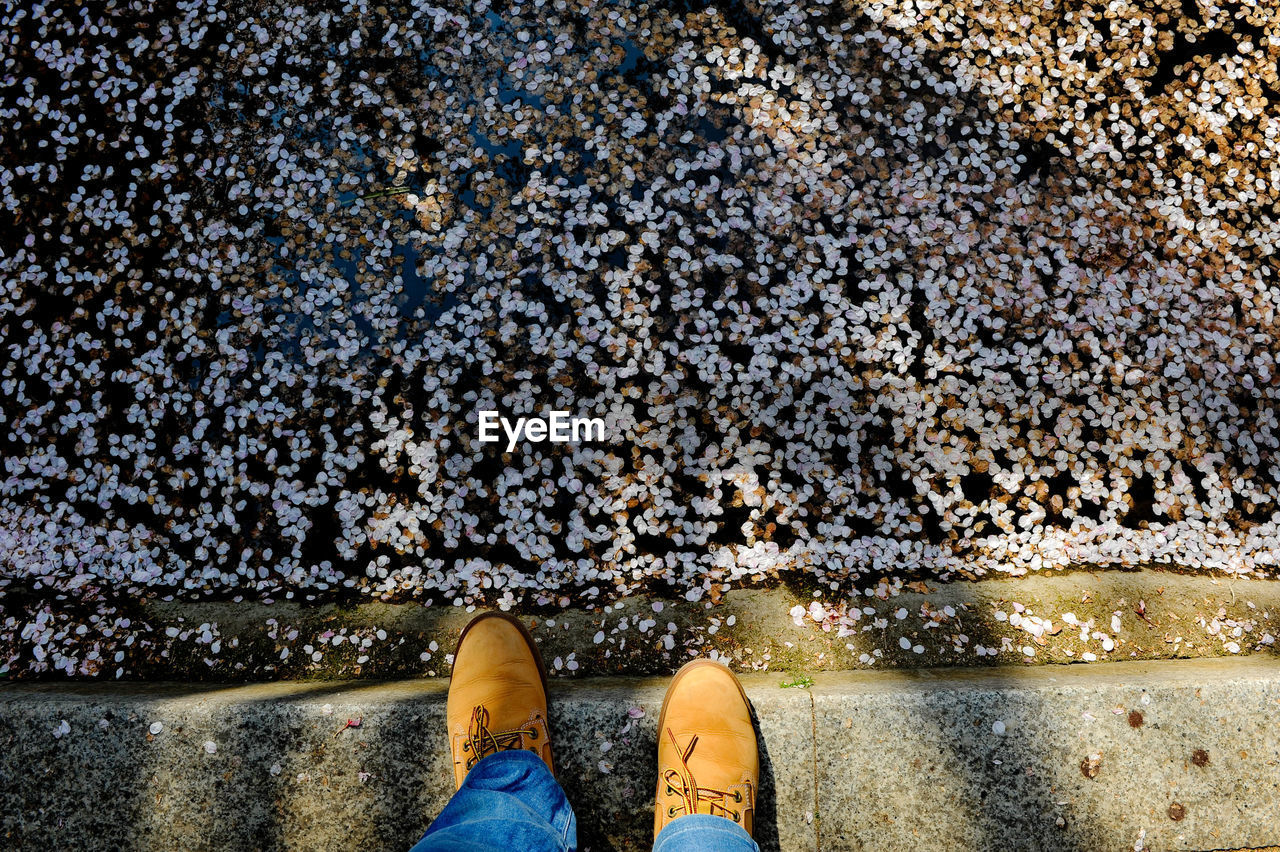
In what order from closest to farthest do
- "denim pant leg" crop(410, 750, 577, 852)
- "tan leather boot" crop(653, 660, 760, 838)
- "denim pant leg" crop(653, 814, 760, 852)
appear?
"denim pant leg" crop(410, 750, 577, 852), "denim pant leg" crop(653, 814, 760, 852), "tan leather boot" crop(653, 660, 760, 838)

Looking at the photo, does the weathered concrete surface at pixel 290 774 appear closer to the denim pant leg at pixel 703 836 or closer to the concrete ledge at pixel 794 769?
the concrete ledge at pixel 794 769

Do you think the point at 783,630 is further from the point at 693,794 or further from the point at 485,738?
the point at 485,738

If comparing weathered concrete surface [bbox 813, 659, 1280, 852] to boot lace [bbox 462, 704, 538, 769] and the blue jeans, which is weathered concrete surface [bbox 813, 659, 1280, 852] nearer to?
the blue jeans

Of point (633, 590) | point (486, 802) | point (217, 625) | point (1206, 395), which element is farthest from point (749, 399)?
point (217, 625)

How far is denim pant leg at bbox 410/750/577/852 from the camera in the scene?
1.36 meters

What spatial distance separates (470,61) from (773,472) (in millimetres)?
1909

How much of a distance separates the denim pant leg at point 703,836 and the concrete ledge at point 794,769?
0.14m

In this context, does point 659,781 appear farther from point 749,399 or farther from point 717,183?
point 717,183

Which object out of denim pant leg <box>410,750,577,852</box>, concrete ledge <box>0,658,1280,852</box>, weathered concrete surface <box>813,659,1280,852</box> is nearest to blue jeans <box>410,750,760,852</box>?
denim pant leg <box>410,750,577,852</box>

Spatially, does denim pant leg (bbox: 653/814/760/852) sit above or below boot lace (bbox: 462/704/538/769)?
below

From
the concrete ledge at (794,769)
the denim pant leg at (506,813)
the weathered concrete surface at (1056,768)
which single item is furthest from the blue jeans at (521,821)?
the weathered concrete surface at (1056,768)

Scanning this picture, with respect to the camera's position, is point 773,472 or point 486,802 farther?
point 773,472

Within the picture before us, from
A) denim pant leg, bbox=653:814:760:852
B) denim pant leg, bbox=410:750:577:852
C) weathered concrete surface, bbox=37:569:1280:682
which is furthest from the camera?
weathered concrete surface, bbox=37:569:1280:682

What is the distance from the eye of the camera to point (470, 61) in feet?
7.77
